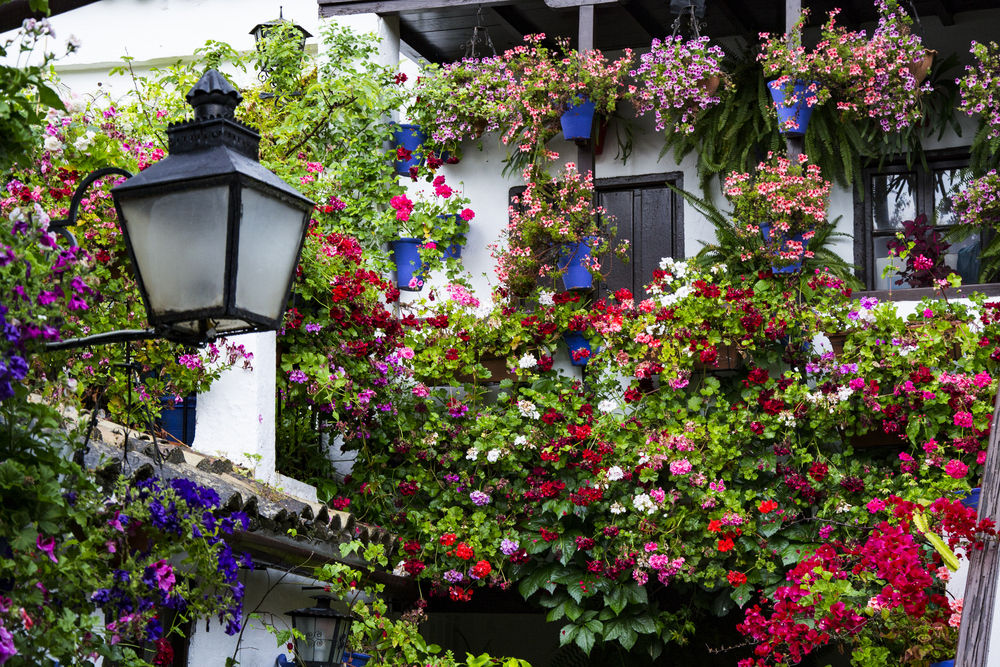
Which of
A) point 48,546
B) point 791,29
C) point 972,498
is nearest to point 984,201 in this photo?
point 791,29

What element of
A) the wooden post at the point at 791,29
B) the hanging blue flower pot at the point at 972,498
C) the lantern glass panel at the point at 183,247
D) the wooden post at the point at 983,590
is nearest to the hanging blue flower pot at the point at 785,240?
the wooden post at the point at 791,29

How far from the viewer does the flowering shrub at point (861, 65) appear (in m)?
8.12

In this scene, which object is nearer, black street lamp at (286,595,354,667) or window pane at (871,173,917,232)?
Answer: black street lamp at (286,595,354,667)

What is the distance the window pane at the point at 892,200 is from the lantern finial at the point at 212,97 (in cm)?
689

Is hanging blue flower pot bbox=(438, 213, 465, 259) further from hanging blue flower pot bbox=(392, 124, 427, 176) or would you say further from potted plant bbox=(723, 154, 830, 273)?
potted plant bbox=(723, 154, 830, 273)

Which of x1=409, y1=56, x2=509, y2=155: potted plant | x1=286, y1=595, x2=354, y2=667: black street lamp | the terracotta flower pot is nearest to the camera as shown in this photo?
x1=286, y1=595, x2=354, y2=667: black street lamp

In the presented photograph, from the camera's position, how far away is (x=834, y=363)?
7480 millimetres

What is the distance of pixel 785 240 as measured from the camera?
820 cm

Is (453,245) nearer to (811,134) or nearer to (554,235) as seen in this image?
(554,235)

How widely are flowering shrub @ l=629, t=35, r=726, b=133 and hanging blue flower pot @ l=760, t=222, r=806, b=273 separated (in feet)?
3.42

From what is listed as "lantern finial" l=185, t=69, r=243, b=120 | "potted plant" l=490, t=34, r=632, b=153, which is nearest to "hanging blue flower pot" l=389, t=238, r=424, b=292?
"potted plant" l=490, t=34, r=632, b=153

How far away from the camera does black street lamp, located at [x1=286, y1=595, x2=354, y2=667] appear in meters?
5.88

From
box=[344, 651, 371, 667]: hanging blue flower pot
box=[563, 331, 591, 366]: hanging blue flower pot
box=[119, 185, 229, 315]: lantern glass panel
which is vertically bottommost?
box=[344, 651, 371, 667]: hanging blue flower pot

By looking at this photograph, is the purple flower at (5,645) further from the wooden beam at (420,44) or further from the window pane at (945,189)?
the wooden beam at (420,44)
